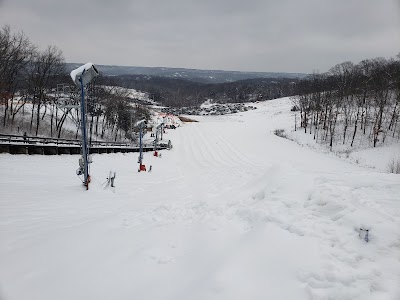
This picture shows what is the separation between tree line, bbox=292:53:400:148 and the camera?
48188mm

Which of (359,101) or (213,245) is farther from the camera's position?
(359,101)

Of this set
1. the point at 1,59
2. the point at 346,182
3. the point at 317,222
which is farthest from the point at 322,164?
the point at 1,59

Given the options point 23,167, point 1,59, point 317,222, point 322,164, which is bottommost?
point 322,164

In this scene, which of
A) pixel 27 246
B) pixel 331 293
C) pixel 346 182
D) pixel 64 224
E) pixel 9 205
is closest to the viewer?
pixel 331 293

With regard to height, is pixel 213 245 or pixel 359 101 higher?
pixel 359 101

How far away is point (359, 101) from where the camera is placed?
184ft

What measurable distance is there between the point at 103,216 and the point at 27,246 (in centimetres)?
299

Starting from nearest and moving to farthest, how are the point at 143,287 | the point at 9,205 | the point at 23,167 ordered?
the point at 143,287, the point at 9,205, the point at 23,167

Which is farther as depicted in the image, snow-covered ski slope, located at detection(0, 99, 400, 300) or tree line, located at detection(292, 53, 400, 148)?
tree line, located at detection(292, 53, 400, 148)

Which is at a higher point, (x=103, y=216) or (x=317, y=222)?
(x=317, y=222)

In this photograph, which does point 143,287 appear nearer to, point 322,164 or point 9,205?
point 9,205

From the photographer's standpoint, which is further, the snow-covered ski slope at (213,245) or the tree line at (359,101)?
the tree line at (359,101)

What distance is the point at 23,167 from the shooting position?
15.6 m

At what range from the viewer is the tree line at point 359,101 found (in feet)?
158
